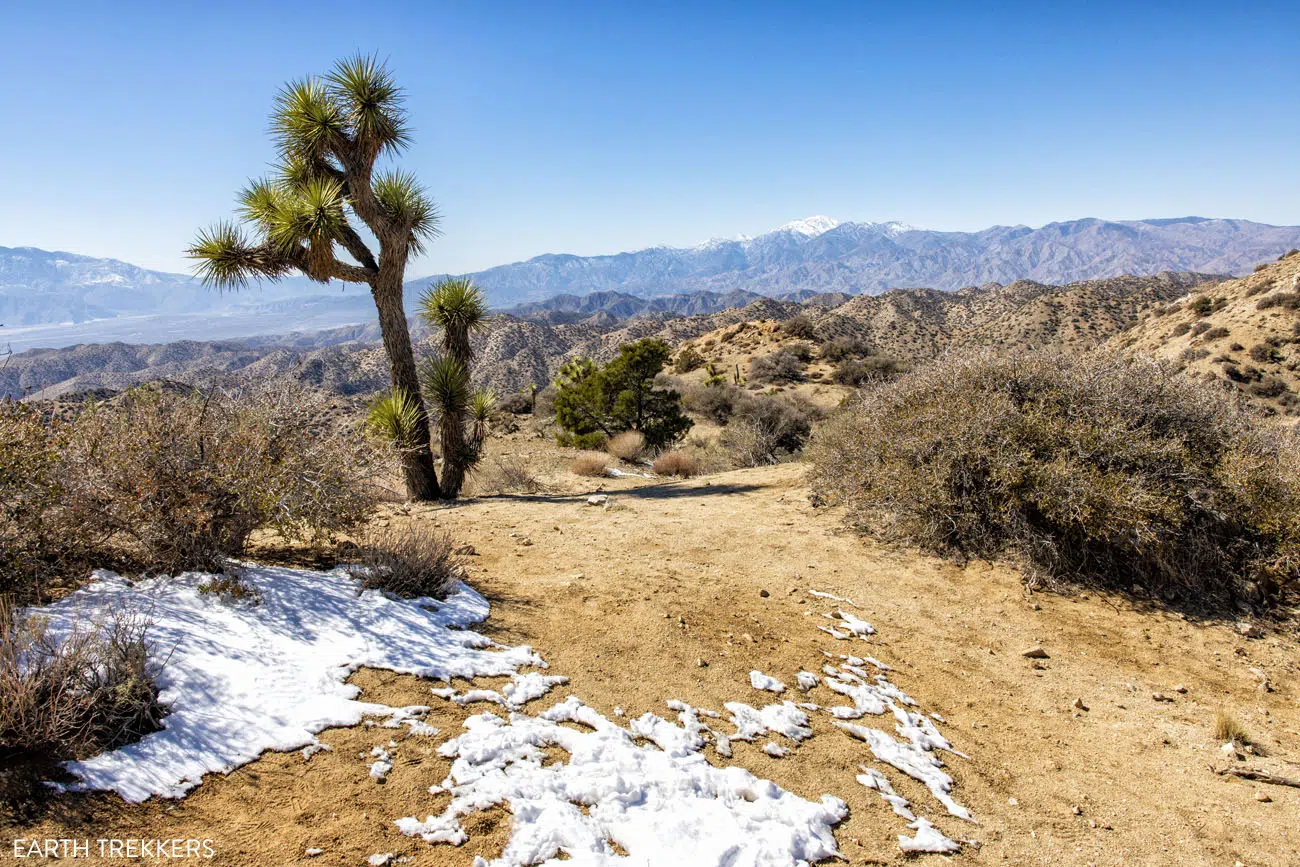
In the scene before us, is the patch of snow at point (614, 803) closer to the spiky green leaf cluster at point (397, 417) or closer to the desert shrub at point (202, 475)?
the desert shrub at point (202, 475)

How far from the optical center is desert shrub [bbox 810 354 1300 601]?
21.8ft

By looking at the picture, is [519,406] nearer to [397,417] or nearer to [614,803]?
[397,417]

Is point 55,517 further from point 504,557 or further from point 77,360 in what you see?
point 77,360

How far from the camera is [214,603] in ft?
13.5

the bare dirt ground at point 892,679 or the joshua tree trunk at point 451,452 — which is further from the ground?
the joshua tree trunk at point 451,452

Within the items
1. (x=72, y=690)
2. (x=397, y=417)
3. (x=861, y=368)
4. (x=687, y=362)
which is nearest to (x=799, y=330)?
(x=687, y=362)

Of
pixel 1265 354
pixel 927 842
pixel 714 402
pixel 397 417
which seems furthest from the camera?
pixel 714 402

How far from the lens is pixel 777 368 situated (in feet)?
133

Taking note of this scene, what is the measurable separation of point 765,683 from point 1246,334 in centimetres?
4132

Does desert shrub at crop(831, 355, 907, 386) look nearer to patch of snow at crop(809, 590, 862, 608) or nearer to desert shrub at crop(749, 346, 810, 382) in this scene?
desert shrub at crop(749, 346, 810, 382)

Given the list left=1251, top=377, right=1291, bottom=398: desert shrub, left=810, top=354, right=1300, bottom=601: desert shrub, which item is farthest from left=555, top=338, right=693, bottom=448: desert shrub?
left=1251, top=377, right=1291, bottom=398: desert shrub

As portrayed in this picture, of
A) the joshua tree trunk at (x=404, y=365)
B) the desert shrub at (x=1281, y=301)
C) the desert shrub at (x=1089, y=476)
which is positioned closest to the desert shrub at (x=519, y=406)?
the joshua tree trunk at (x=404, y=365)

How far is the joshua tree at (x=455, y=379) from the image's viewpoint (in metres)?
11.6

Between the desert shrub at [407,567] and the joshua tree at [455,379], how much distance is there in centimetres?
638
